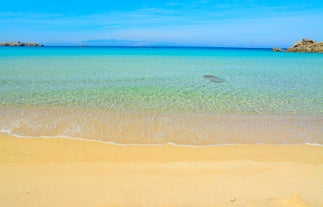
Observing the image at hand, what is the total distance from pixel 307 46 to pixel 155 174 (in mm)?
80396

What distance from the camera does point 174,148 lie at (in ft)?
18.9

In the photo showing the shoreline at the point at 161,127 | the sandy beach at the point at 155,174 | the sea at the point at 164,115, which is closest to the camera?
the sandy beach at the point at 155,174

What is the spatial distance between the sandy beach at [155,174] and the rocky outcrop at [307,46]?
75.4 meters

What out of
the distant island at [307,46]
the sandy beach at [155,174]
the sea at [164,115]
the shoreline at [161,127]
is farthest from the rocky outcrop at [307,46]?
the sandy beach at [155,174]

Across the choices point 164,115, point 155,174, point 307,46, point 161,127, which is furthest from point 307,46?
point 155,174

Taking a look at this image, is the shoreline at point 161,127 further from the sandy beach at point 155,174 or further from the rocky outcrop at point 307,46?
the rocky outcrop at point 307,46

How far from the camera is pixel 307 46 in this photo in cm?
7012

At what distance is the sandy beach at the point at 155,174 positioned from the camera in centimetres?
344

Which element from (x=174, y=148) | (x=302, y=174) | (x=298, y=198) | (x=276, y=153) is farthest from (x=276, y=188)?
(x=174, y=148)

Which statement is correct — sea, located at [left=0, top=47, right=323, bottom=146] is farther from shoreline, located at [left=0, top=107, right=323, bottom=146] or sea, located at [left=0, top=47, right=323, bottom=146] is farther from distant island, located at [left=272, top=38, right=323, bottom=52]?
distant island, located at [left=272, top=38, right=323, bottom=52]

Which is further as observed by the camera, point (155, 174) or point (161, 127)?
point (161, 127)

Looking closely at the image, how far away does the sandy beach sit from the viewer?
3.44m

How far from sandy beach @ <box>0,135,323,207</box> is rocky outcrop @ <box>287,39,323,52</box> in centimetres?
7539

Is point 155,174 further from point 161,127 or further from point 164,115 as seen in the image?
point 164,115
